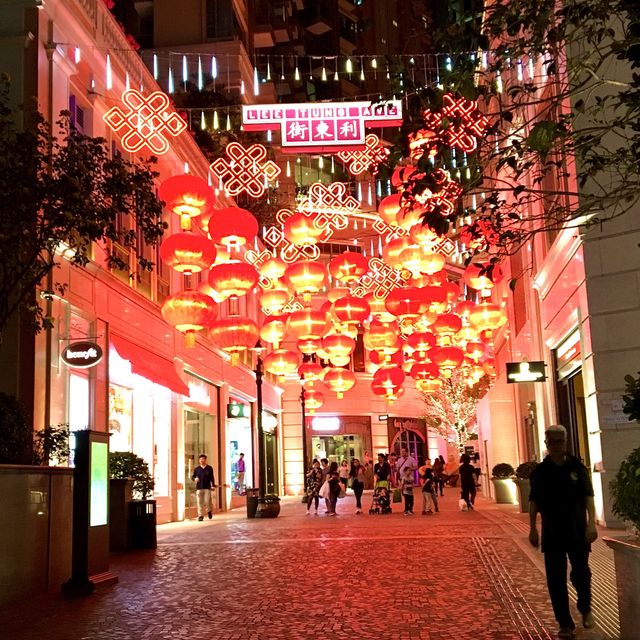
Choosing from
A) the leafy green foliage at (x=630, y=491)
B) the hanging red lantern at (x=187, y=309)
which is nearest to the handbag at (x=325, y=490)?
the hanging red lantern at (x=187, y=309)

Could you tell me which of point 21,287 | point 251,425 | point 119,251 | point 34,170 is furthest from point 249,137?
point 34,170

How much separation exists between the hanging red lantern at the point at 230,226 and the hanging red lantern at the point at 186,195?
1.72 feet

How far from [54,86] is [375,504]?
14.8m

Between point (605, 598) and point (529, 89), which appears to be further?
point (605, 598)

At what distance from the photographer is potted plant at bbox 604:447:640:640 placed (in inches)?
238

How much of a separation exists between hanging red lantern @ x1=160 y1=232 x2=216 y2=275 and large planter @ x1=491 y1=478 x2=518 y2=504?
47.2 ft

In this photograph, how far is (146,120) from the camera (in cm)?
1659

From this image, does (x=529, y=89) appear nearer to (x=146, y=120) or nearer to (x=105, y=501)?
(x=105, y=501)

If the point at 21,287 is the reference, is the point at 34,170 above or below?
above

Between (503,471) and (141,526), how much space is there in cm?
1389

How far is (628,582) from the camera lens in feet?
20.4

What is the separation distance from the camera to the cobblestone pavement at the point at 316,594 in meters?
7.70

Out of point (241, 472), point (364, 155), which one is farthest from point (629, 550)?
point (241, 472)

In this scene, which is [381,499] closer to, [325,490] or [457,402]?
[325,490]
